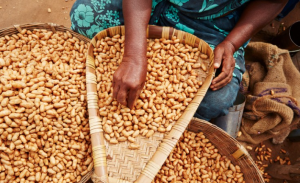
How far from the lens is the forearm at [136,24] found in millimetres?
983

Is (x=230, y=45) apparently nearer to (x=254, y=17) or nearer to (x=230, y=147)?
(x=254, y=17)

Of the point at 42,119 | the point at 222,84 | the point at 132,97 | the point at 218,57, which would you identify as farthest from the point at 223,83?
the point at 42,119

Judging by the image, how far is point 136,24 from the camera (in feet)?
3.32

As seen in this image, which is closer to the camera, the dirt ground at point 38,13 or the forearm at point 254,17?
the forearm at point 254,17

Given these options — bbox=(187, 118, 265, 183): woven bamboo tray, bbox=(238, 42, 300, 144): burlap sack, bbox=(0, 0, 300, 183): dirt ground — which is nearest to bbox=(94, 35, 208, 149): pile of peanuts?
bbox=(187, 118, 265, 183): woven bamboo tray

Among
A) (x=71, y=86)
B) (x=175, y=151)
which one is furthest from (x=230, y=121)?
(x=71, y=86)

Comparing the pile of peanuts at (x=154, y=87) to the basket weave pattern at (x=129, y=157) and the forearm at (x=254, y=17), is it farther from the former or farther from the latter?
the forearm at (x=254, y=17)

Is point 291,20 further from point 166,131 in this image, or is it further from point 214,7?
point 166,131

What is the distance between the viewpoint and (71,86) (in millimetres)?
1118

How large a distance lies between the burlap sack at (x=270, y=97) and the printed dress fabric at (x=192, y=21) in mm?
375

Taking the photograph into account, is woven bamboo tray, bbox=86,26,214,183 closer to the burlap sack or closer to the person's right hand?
the person's right hand

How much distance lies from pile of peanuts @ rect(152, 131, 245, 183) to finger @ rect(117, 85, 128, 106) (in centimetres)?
48

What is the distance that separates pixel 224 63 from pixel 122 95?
517mm

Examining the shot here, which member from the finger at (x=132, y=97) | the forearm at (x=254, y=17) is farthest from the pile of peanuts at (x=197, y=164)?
the forearm at (x=254, y=17)
